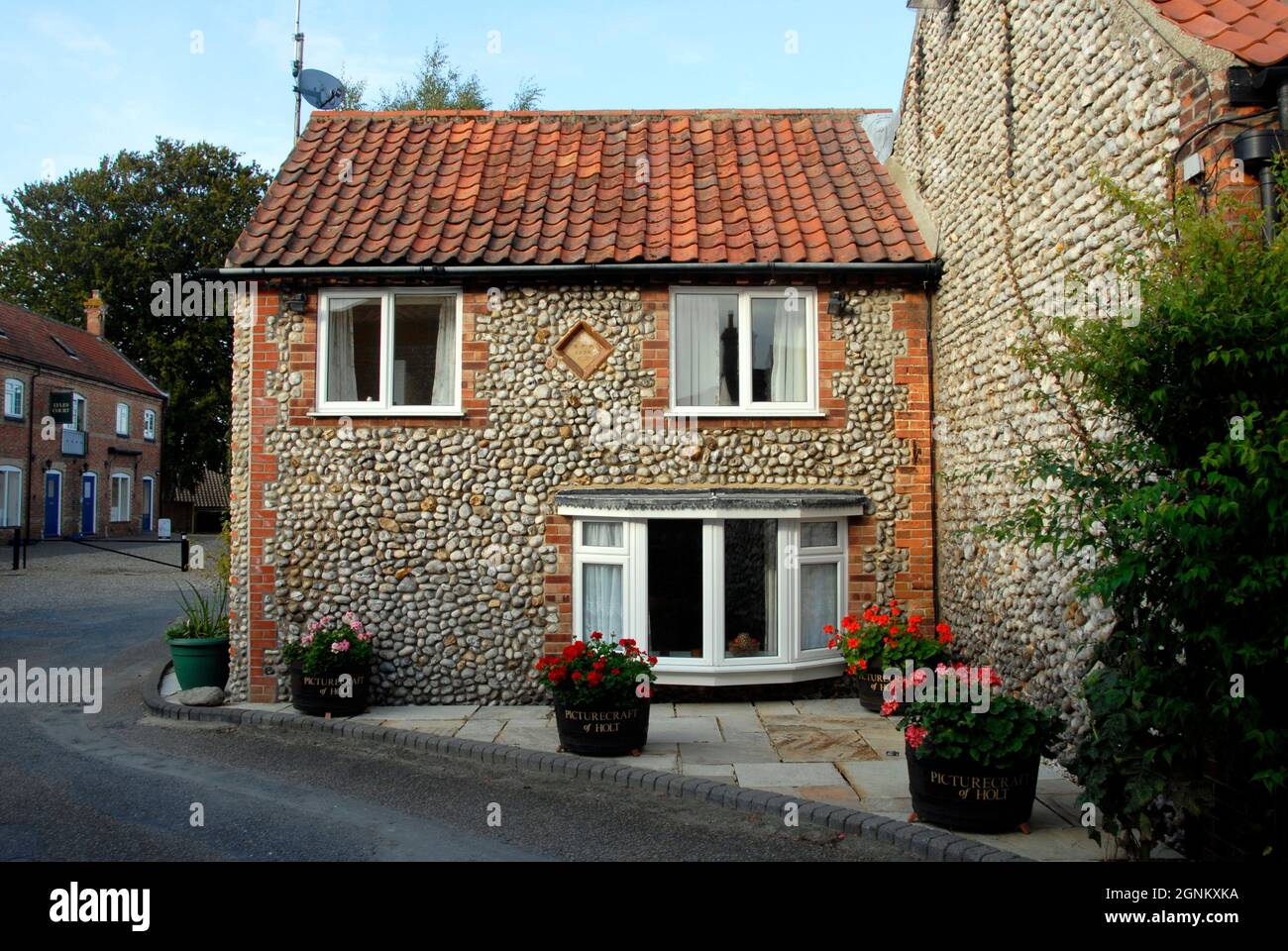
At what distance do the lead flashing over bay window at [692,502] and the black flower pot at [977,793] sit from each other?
13.1ft

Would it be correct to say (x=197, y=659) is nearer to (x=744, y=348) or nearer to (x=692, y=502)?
(x=692, y=502)

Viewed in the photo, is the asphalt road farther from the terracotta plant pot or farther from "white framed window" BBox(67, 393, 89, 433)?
"white framed window" BBox(67, 393, 89, 433)

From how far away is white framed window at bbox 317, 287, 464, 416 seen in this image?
10375 mm

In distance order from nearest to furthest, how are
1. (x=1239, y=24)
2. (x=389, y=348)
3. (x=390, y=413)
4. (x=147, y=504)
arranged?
(x=1239, y=24)
(x=390, y=413)
(x=389, y=348)
(x=147, y=504)

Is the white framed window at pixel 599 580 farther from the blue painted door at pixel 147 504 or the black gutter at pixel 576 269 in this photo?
the blue painted door at pixel 147 504

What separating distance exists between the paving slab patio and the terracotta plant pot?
0.78ft

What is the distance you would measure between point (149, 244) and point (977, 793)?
37075 mm

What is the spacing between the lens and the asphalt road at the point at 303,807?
5.95 m

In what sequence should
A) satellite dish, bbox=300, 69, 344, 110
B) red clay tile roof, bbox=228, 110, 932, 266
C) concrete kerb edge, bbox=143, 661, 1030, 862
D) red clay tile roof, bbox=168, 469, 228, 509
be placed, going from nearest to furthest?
concrete kerb edge, bbox=143, 661, 1030, 862
red clay tile roof, bbox=228, 110, 932, 266
satellite dish, bbox=300, 69, 344, 110
red clay tile roof, bbox=168, 469, 228, 509

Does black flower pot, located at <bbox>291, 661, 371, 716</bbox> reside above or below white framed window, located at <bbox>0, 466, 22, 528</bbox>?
below

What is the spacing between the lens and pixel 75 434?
3591 cm

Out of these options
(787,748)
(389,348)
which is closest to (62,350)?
(389,348)

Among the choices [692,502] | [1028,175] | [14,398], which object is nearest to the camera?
[1028,175]

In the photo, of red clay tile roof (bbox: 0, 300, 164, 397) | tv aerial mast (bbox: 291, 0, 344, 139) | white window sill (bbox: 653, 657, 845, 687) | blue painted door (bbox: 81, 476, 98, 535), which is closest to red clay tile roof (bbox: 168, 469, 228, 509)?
red clay tile roof (bbox: 0, 300, 164, 397)
